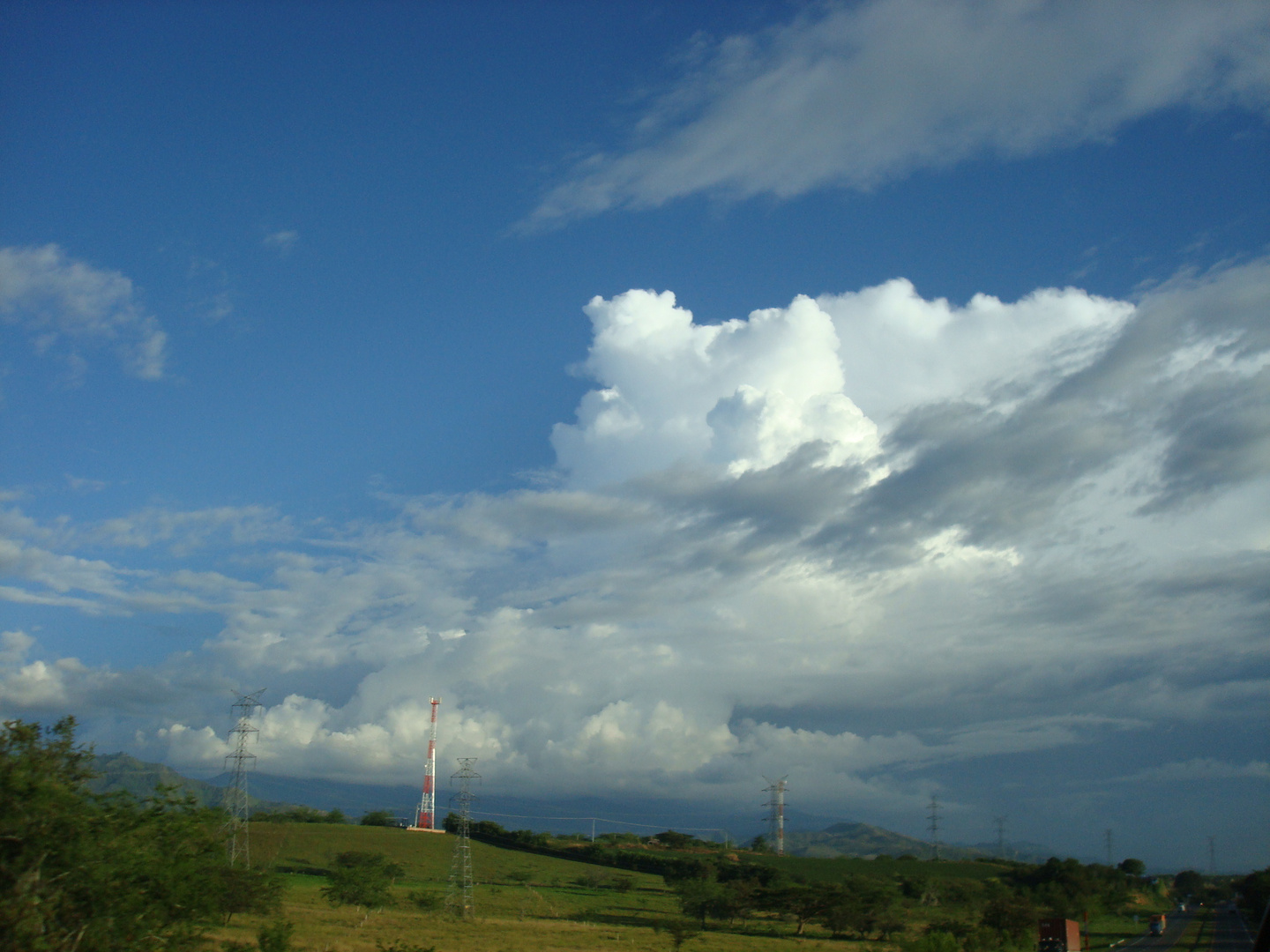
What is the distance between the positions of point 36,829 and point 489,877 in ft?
511

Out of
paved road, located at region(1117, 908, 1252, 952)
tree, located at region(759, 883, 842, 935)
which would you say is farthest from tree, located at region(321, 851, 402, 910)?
paved road, located at region(1117, 908, 1252, 952)

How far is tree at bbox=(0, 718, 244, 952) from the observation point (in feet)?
87.4

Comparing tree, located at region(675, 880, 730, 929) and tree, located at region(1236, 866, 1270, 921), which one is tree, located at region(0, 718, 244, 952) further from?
tree, located at region(1236, 866, 1270, 921)

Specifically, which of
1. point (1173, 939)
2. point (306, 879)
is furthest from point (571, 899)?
point (1173, 939)

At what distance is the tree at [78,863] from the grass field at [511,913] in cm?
2933

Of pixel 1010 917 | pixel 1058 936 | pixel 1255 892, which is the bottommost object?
pixel 1255 892

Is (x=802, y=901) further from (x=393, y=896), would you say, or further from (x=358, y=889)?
(x=358, y=889)

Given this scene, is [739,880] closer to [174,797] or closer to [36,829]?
[174,797]

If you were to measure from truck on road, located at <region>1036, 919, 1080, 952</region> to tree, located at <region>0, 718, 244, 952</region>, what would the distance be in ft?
247

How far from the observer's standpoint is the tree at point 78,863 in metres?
26.6

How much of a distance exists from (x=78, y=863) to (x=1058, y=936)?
273 feet

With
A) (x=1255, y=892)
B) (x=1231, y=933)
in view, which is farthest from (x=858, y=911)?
(x=1255, y=892)

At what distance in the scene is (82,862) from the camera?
28141mm

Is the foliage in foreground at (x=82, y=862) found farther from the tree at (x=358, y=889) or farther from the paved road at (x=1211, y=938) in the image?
the tree at (x=358, y=889)
